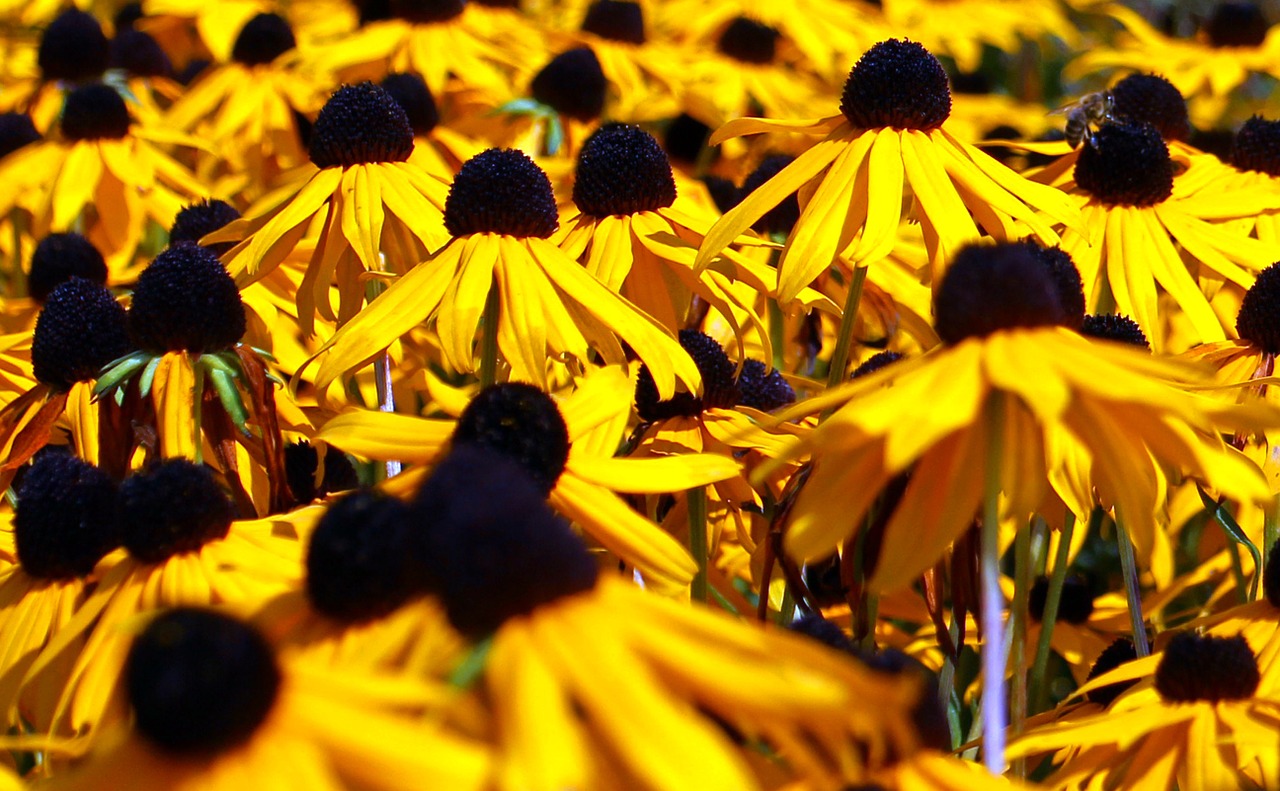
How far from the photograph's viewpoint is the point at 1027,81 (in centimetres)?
540

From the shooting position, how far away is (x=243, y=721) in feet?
3.01

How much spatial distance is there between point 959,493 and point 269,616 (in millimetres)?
526

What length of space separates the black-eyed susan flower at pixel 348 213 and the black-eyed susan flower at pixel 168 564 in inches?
21.0

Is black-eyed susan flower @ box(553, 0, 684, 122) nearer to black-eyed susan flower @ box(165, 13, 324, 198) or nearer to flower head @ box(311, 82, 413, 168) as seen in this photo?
black-eyed susan flower @ box(165, 13, 324, 198)

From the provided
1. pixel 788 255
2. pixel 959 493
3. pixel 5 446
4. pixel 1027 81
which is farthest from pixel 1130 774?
pixel 1027 81

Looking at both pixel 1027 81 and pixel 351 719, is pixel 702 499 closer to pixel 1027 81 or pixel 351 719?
pixel 351 719

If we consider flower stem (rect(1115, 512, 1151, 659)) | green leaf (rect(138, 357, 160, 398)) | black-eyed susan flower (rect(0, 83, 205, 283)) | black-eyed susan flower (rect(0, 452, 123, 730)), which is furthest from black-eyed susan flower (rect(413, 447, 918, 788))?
black-eyed susan flower (rect(0, 83, 205, 283))

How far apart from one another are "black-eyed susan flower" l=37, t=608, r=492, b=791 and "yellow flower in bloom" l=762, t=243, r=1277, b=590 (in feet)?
1.11

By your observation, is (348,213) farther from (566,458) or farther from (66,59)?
(66,59)

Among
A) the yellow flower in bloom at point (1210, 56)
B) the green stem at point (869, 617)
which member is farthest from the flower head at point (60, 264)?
the yellow flower in bloom at point (1210, 56)

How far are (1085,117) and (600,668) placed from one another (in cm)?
176

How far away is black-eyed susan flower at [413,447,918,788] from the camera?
88cm

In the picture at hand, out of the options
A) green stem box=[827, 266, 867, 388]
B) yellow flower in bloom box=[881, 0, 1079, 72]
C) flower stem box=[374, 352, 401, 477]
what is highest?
green stem box=[827, 266, 867, 388]

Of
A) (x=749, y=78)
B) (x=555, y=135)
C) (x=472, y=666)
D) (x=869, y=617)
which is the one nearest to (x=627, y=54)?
(x=749, y=78)
